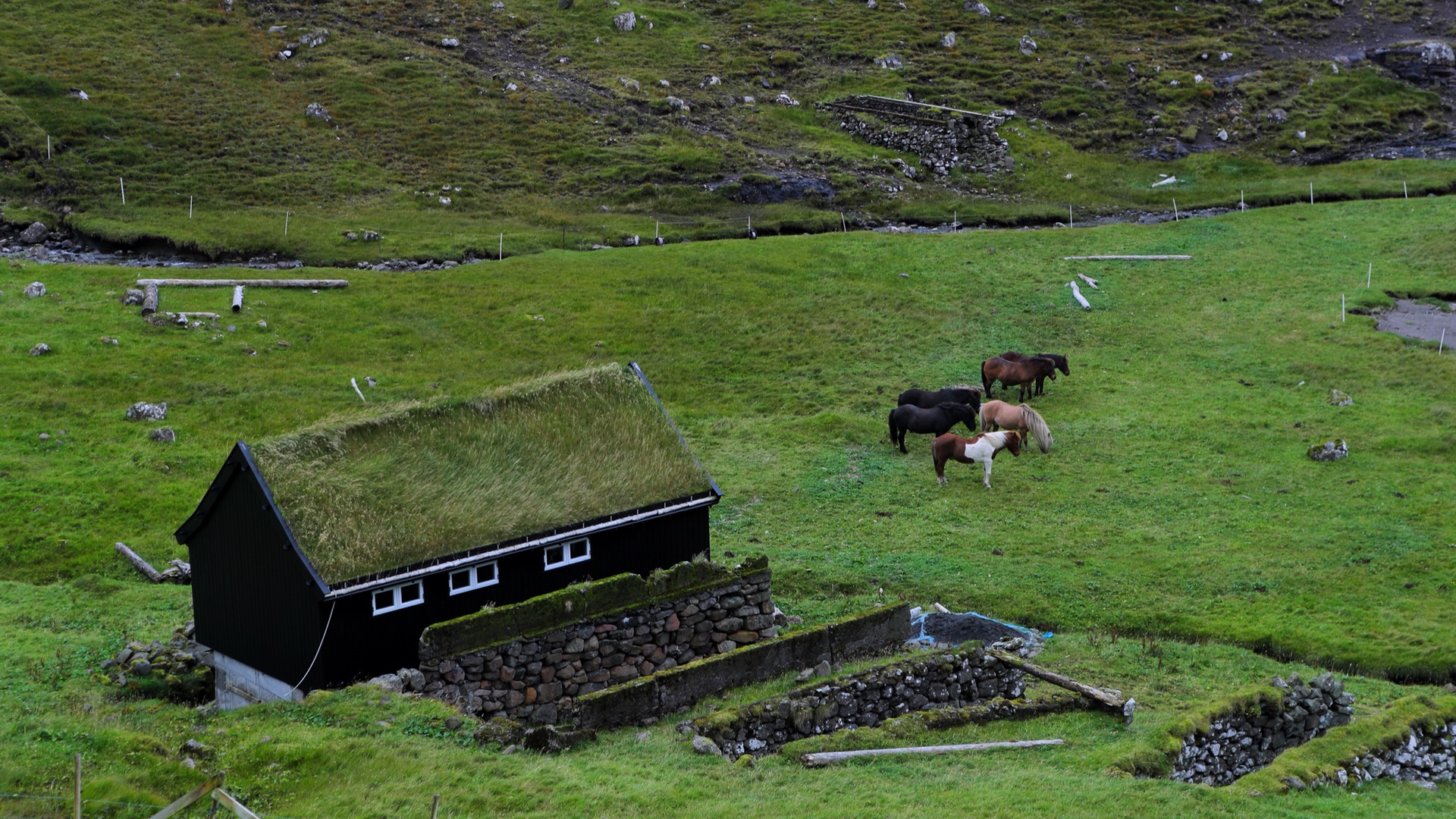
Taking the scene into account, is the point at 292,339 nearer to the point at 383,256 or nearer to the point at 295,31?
the point at 383,256

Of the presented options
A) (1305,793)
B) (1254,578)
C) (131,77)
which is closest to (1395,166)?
(1254,578)

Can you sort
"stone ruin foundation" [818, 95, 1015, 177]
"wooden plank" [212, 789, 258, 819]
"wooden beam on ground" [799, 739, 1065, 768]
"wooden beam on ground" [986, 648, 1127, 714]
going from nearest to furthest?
"wooden plank" [212, 789, 258, 819], "wooden beam on ground" [799, 739, 1065, 768], "wooden beam on ground" [986, 648, 1127, 714], "stone ruin foundation" [818, 95, 1015, 177]

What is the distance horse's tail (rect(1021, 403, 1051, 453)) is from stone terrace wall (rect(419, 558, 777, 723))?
55.4 feet

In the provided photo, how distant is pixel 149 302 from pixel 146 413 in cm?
993

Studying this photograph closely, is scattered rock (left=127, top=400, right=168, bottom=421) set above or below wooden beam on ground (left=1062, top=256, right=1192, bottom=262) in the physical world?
below

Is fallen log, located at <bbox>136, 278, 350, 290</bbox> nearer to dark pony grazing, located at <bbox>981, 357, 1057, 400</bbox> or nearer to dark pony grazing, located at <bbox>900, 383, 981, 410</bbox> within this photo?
dark pony grazing, located at <bbox>900, 383, 981, 410</bbox>

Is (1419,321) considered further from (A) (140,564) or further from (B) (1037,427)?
(A) (140,564)

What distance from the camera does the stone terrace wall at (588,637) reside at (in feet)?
74.6

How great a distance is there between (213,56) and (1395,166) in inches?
2736

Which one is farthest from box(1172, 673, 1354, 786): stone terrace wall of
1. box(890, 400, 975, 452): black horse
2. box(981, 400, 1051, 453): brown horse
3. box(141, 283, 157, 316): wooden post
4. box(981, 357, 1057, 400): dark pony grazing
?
box(141, 283, 157, 316): wooden post

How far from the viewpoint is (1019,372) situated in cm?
4575

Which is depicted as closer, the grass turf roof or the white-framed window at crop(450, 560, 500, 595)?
the grass turf roof

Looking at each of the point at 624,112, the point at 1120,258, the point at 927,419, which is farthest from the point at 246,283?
the point at 1120,258

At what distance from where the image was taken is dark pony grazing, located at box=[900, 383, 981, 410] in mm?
43219
